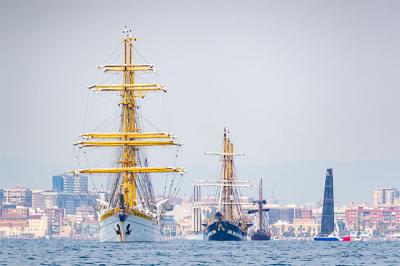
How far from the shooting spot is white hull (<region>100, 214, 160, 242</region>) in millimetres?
152125

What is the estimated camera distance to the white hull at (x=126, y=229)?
499 feet

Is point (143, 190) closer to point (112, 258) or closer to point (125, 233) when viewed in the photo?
point (125, 233)

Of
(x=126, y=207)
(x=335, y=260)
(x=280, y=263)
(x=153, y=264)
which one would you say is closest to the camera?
(x=153, y=264)

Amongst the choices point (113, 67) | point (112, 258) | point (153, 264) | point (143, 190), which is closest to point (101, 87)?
point (113, 67)

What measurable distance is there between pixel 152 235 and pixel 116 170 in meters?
8.75

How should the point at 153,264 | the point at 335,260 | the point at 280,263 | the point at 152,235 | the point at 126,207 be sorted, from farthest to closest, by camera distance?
the point at 152,235
the point at 126,207
the point at 335,260
the point at 280,263
the point at 153,264

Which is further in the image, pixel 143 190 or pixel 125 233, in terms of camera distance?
pixel 143 190

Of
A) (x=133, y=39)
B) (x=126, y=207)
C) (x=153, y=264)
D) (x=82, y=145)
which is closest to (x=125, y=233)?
(x=126, y=207)

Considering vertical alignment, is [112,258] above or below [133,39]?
below

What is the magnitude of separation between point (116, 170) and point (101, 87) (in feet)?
35.5

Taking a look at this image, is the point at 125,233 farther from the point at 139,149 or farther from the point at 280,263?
the point at 280,263

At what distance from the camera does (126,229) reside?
152 meters

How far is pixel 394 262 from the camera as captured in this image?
10531cm

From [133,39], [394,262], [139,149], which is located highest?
[133,39]
